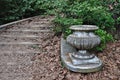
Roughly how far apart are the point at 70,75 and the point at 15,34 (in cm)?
264

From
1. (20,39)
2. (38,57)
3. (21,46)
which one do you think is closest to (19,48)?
(21,46)

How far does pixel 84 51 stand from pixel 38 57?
45.9 inches

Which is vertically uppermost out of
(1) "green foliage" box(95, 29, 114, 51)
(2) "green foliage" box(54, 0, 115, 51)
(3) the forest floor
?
(2) "green foliage" box(54, 0, 115, 51)

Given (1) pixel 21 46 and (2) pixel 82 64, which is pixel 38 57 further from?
(2) pixel 82 64

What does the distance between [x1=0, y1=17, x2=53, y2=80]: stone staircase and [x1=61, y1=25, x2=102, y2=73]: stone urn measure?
86 cm

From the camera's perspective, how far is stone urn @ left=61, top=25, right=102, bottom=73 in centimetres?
370

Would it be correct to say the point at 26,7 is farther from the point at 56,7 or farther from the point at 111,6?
the point at 111,6

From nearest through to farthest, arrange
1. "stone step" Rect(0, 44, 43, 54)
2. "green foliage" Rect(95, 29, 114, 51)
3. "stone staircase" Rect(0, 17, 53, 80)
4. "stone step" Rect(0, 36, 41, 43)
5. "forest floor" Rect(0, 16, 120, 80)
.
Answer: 1. "forest floor" Rect(0, 16, 120, 80)
2. "stone staircase" Rect(0, 17, 53, 80)
3. "green foliage" Rect(95, 29, 114, 51)
4. "stone step" Rect(0, 44, 43, 54)
5. "stone step" Rect(0, 36, 41, 43)

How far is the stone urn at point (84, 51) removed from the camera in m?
3.70

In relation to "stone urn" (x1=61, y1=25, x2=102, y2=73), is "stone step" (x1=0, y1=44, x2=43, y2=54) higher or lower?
lower

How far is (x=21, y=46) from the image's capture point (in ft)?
17.0

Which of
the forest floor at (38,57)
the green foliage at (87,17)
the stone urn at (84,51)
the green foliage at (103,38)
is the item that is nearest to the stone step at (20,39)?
the forest floor at (38,57)

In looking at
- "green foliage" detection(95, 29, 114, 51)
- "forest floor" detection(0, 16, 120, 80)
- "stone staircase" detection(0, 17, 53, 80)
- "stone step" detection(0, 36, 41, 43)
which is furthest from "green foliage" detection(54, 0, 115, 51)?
"stone staircase" detection(0, 17, 53, 80)

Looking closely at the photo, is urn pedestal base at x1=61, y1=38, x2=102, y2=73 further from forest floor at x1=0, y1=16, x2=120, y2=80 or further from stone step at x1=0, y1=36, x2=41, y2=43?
stone step at x1=0, y1=36, x2=41, y2=43
